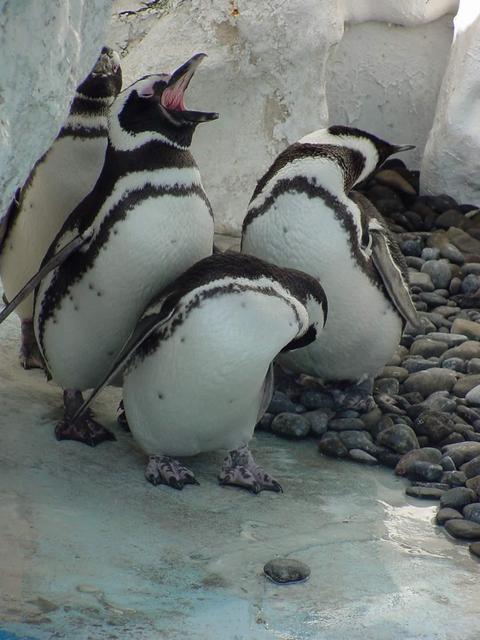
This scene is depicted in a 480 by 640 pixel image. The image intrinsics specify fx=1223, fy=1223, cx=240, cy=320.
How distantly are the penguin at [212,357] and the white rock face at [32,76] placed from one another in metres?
0.72

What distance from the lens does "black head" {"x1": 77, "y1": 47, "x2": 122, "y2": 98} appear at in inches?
136

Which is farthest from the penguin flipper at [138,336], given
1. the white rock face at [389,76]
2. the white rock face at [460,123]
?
the white rock face at [389,76]

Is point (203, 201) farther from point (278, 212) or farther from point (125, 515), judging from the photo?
point (125, 515)

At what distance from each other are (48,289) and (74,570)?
2.94 feet

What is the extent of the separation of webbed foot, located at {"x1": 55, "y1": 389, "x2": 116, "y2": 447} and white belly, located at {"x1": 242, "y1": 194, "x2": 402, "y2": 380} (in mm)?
637

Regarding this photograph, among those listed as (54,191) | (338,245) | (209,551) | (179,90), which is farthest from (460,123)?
(209,551)

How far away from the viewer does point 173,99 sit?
9.98 ft

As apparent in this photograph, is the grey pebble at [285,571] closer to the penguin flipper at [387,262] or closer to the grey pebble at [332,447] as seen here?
the grey pebble at [332,447]

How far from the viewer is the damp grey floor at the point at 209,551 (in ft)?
7.89

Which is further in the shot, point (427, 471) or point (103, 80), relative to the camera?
point (103, 80)

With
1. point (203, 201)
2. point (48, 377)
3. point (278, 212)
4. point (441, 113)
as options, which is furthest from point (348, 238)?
point (441, 113)

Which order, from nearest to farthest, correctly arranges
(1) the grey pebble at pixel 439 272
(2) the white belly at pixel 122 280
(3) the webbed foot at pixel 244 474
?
(2) the white belly at pixel 122 280, (3) the webbed foot at pixel 244 474, (1) the grey pebble at pixel 439 272

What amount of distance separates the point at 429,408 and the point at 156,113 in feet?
4.08

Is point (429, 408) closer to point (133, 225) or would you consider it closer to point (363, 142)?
point (363, 142)
